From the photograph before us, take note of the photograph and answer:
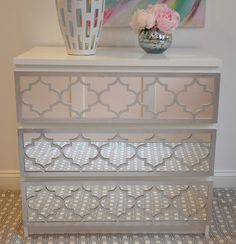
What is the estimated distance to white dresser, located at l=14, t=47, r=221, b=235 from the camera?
67.2 inches

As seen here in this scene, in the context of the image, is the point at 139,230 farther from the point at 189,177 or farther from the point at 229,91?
the point at 229,91

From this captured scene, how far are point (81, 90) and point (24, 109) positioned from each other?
0.81 ft

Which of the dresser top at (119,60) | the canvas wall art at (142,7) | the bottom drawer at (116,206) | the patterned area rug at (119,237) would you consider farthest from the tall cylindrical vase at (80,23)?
the patterned area rug at (119,237)

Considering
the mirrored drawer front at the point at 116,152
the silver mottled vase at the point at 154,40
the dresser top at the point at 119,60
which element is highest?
the silver mottled vase at the point at 154,40

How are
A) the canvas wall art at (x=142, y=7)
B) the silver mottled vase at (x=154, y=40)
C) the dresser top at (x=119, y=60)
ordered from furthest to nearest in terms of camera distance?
the canvas wall art at (x=142, y=7) → the silver mottled vase at (x=154, y=40) → the dresser top at (x=119, y=60)

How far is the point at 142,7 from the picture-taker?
209 centimetres

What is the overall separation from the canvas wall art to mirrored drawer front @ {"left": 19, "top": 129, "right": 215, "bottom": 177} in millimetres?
646

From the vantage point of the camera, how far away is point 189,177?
1.84 metres

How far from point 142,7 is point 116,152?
0.77 m

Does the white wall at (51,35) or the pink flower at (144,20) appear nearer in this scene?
the pink flower at (144,20)

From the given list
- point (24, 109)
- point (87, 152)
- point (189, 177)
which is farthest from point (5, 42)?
point (189, 177)

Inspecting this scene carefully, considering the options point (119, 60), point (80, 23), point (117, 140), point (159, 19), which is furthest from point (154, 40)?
point (117, 140)

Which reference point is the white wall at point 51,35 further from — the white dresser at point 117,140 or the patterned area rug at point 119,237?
the patterned area rug at point 119,237

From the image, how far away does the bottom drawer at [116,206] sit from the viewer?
185cm
